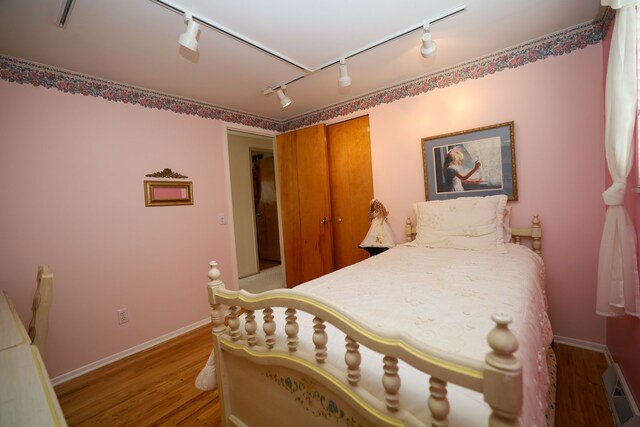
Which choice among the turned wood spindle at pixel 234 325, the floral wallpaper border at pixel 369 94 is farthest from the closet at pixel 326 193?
the turned wood spindle at pixel 234 325

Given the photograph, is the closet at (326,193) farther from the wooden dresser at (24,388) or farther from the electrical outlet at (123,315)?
the wooden dresser at (24,388)

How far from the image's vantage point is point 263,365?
1.19 m

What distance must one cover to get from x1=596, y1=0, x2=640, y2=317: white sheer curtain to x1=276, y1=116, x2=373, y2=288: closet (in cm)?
190

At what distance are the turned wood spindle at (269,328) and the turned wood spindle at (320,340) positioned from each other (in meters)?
0.24

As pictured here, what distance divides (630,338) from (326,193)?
2.57 metres

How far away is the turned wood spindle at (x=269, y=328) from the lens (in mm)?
1140

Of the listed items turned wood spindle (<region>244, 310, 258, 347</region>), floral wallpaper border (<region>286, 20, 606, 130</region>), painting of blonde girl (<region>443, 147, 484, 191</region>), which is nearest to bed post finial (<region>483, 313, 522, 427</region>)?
turned wood spindle (<region>244, 310, 258, 347</region>)

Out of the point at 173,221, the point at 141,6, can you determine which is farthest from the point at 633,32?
the point at 173,221

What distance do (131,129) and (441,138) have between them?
2.83 meters

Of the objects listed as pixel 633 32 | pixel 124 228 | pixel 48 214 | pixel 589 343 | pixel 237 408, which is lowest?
pixel 589 343

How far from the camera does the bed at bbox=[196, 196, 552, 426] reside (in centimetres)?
67

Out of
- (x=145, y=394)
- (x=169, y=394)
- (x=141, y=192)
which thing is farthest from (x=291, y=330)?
(x=141, y=192)

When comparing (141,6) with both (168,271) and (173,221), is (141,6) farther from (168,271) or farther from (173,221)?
(168,271)

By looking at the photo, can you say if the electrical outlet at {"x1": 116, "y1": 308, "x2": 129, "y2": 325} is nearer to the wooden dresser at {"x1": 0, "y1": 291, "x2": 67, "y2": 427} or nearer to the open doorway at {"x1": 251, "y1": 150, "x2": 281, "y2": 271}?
the wooden dresser at {"x1": 0, "y1": 291, "x2": 67, "y2": 427}
